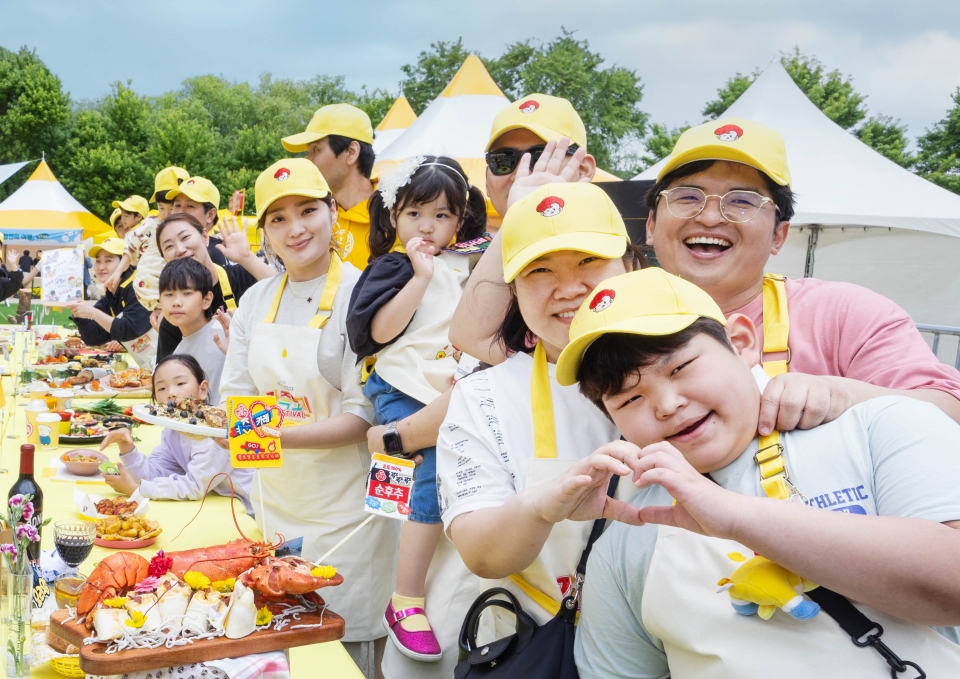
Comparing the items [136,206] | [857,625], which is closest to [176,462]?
[857,625]

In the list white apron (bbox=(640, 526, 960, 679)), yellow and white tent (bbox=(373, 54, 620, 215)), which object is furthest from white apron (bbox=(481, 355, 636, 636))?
yellow and white tent (bbox=(373, 54, 620, 215))

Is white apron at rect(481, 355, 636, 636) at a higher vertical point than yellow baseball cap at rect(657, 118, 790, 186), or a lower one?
lower

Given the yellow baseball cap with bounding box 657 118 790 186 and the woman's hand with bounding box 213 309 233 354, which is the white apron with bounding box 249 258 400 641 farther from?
the yellow baseball cap with bounding box 657 118 790 186

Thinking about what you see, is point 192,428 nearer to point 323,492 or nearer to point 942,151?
point 323,492

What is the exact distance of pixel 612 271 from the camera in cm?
152

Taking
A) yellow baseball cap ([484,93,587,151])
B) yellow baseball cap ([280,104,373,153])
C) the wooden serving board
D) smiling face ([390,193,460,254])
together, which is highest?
yellow baseball cap ([280,104,373,153])

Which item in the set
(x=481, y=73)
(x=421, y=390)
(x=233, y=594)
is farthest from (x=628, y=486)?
(x=481, y=73)

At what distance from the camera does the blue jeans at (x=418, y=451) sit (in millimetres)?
2467

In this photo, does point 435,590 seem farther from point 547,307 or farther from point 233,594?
point 547,307

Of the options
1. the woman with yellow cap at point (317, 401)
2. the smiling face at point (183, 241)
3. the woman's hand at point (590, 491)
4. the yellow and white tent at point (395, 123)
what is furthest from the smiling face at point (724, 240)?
the yellow and white tent at point (395, 123)

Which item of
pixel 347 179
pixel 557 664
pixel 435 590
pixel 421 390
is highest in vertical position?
pixel 347 179

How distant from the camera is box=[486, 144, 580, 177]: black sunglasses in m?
2.11

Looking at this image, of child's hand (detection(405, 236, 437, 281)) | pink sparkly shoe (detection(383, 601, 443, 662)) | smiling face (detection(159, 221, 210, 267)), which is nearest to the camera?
pink sparkly shoe (detection(383, 601, 443, 662))

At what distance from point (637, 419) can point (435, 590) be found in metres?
1.37
